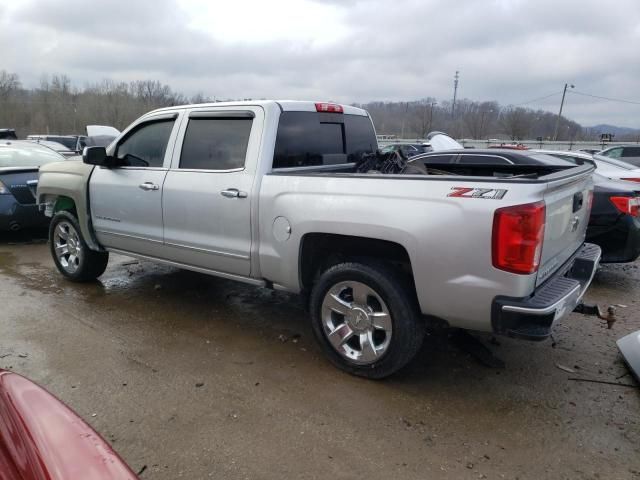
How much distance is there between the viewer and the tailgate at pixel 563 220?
293 cm

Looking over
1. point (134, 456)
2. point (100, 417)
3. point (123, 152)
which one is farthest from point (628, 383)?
point (123, 152)

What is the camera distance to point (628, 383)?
353 cm

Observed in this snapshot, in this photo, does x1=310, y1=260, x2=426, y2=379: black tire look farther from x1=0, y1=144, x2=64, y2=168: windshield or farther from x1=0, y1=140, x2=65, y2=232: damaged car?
x1=0, y1=144, x2=64, y2=168: windshield

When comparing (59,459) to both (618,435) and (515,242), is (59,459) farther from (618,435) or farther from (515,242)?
(618,435)

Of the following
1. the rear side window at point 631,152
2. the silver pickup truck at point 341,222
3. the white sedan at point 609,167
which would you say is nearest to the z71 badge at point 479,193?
the silver pickup truck at point 341,222

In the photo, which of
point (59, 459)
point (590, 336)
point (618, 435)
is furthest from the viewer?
point (590, 336)

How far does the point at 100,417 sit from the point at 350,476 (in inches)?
63.1

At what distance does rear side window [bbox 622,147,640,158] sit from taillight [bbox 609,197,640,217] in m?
13.4

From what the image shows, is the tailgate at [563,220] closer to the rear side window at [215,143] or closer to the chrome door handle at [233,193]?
the chrome door handle at [233,193]

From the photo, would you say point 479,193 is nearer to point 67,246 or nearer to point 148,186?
point 148,186

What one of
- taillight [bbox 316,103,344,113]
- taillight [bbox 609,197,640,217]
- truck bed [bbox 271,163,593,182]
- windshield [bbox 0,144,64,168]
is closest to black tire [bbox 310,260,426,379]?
truck bed [bbox 271,163,593,182]

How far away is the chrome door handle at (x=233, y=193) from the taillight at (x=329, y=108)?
3.58 ft

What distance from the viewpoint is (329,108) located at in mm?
4488

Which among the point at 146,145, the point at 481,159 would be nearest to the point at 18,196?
the point at 146,145
